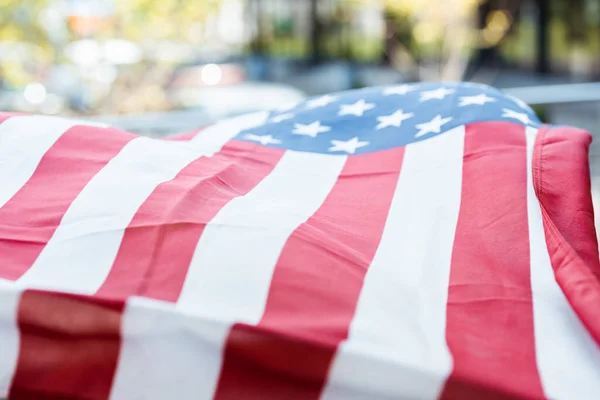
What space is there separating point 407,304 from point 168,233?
529 mm

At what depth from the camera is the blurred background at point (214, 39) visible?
9312mm

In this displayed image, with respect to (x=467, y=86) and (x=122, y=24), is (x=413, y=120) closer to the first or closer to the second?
(x=467, y=86)

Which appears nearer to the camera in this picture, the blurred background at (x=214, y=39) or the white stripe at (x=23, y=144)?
the white stripe at (x=23, y=144)

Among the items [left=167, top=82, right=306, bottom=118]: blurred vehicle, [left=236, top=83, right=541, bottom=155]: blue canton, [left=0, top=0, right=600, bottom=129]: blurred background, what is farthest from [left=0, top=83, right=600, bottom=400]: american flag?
[left=167, top=82, right=306, bottom=118]: blurred vehicle

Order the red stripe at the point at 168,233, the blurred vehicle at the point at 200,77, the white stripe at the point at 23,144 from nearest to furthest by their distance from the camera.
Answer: the red stripe at the point at 168,233
the white stripe at the point at 23,144
the blurred vehicle at the point at 200,77

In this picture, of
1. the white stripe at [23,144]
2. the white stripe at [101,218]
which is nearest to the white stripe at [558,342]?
the white stripe at [101,218]

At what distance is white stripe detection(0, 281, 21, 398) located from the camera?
1.30m

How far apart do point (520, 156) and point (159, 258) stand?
1.14 metres

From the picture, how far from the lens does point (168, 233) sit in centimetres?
146

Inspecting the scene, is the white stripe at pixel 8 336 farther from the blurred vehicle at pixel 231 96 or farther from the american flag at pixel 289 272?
the blurred vehicle at pixel 231 96

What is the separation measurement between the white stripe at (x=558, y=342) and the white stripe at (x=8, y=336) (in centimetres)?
100

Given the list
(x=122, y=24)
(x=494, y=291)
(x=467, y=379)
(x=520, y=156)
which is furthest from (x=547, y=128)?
(x=122, y=24)

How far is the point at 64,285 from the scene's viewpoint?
1.33 m

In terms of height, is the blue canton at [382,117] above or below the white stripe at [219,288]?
above
